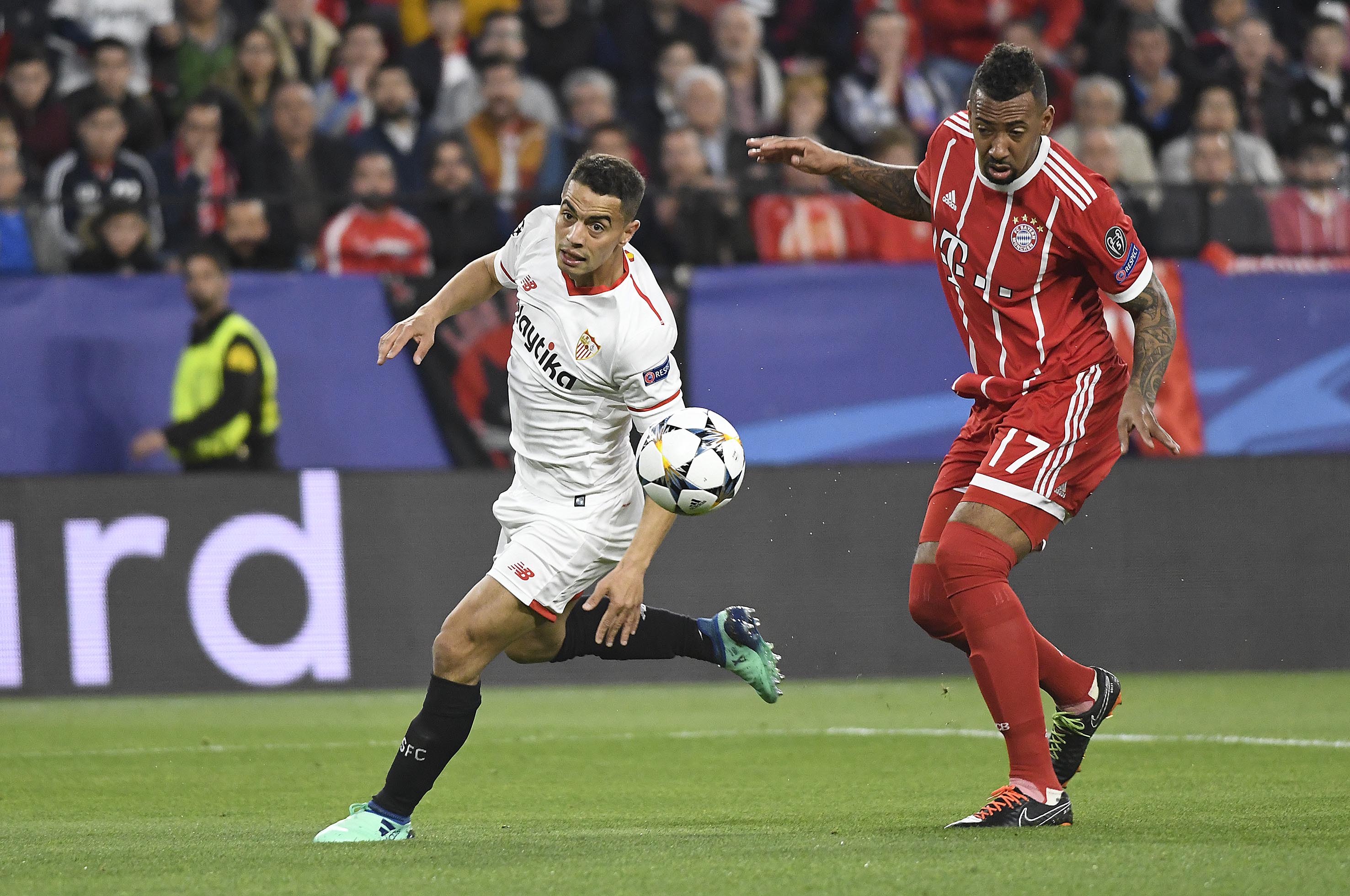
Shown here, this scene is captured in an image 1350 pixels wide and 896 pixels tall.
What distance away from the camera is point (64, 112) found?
41.9 feet

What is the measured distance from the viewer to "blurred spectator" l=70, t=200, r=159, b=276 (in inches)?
451

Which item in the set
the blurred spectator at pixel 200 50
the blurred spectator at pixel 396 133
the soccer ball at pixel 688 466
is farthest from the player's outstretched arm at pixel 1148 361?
the blurred spectator at pixel 200 50

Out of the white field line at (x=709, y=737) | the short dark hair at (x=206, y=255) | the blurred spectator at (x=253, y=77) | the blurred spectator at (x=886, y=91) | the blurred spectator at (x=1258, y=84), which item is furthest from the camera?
the blurred spectator at (x=1258, y=84)

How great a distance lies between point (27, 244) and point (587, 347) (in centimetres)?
687

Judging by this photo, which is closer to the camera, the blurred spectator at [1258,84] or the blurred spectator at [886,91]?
the blurred spectator at [886,91]

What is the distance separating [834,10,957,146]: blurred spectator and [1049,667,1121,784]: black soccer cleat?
811 cm

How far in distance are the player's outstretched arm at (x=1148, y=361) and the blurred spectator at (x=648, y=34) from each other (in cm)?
893

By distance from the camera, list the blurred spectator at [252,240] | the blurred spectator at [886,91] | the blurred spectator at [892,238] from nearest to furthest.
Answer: the blurred spectator at [252,240] → the blurred spectator at [892,238] → the blurred spectator at [886,91]

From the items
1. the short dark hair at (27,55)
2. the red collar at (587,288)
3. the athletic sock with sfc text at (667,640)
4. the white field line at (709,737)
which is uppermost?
Result: the red collar at (587,288)

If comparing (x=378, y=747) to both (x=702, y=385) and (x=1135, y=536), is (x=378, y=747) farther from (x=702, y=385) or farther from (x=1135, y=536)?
(x=1135, y=536)

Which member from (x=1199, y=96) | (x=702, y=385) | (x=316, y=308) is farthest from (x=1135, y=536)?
(x=316, y=308)

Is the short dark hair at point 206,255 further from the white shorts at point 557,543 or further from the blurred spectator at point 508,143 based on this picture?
the white shorts at point 557,543

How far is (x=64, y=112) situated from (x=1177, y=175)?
7979 mm

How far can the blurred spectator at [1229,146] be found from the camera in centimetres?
1340
